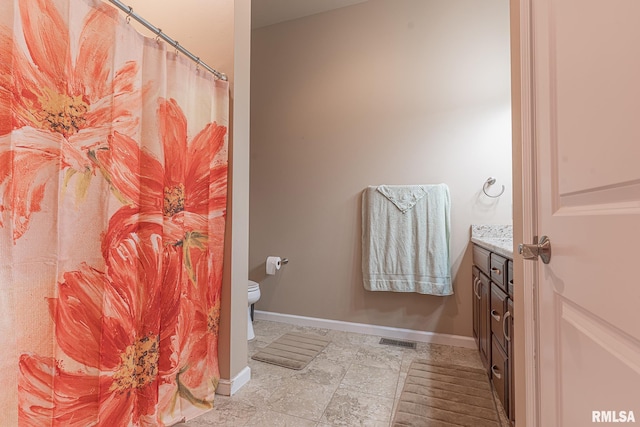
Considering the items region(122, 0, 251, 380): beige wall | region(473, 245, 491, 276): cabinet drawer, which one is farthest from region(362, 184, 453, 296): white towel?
region(122, 0, 251, 380): beige wall

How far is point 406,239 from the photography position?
2373 mm

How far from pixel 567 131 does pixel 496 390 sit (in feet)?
4.92

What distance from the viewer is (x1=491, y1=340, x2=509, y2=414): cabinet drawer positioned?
51.9 inches

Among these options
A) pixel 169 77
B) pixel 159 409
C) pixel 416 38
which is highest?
pixel 416 38

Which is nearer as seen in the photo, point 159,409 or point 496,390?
point 159,409

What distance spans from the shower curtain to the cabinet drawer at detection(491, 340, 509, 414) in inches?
56.1

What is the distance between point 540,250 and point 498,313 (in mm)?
828

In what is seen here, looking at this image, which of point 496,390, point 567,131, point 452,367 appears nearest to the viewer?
point 567,131

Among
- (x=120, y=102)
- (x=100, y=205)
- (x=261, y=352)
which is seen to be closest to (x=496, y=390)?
(x=261, y=352)

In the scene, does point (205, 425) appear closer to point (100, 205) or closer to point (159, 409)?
point (159, 409)

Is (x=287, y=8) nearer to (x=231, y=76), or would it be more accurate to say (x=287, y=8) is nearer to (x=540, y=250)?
(x=231, y=76)

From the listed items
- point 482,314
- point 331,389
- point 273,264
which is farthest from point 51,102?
point 482,314

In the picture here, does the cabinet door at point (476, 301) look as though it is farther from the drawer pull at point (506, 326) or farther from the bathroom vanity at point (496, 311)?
the drawer pull at point (506, 326)

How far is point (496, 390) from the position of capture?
61.0 inches
